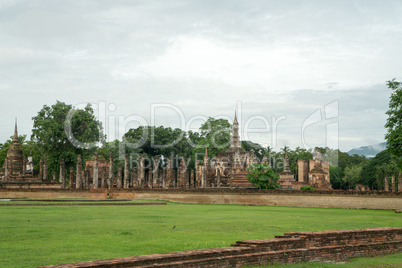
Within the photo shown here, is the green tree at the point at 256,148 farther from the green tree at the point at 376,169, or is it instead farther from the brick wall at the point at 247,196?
the brick wall at the point at 247,196

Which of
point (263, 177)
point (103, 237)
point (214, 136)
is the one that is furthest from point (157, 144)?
point (103, 237)

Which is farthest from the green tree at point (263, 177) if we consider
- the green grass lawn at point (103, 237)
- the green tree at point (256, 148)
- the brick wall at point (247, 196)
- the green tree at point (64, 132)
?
the green tree at point (256, 148)

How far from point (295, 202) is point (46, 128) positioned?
36477 mm

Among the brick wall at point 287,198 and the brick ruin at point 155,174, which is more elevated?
the brick ruin at point 155,174

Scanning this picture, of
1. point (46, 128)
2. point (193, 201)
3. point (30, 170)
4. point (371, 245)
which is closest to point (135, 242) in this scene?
point (371, 245)

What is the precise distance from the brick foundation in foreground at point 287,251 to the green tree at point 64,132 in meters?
52.7

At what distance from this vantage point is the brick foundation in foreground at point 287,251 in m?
9.39

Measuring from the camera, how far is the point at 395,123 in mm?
31047

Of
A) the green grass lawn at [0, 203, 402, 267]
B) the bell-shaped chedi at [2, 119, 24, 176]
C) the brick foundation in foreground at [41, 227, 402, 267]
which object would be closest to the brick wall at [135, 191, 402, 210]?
the green grass lawn at [0, 203, 402, 267]

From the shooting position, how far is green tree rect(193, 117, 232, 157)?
84875 millimetres

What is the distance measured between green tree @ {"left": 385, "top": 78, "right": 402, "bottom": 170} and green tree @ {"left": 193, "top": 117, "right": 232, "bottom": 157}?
5412cm

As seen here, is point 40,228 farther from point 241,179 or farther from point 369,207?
point 241,179

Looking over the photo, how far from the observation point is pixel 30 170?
55.9m

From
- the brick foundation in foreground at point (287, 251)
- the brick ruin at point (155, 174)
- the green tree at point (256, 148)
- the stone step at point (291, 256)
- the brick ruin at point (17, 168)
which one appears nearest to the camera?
the brick foundation in foreground at point (287, 251)
